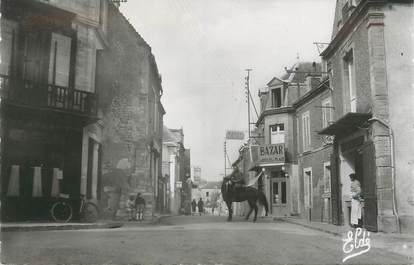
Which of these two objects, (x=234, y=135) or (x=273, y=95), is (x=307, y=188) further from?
(x=234, y=135)

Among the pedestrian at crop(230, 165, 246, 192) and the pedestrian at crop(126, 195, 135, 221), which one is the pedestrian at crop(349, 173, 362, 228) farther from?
the pedestrian at crop(126, 195, 135, 221)

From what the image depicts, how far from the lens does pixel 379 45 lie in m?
13.8

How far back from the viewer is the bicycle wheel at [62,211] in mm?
14875

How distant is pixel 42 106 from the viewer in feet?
47.4

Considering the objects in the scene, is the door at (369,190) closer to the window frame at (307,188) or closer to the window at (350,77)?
the window at (350,77)

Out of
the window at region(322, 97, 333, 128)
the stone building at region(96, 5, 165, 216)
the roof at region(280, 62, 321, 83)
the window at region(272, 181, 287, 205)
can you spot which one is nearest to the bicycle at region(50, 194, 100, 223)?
the stone building at region(96, 5, 165, 216)

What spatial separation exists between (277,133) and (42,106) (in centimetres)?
2105

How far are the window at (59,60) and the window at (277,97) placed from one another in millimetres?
19552

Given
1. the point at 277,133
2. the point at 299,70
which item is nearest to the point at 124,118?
the point at 277,133

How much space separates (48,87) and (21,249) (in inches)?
324

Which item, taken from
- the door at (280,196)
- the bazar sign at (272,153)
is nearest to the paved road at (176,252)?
the bazar sign at (272,153)

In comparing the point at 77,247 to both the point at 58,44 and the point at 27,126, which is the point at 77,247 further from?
the point at 58,44

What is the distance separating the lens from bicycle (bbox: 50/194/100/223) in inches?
586

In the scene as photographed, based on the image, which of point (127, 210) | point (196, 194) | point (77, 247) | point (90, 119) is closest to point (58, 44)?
point (90, 119)
